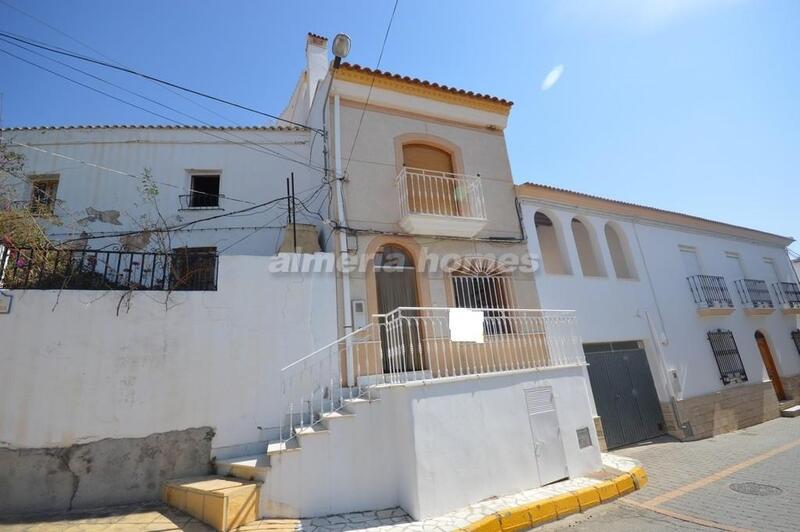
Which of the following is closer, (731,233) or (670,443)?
(670,443)

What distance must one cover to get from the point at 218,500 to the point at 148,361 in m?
2.44

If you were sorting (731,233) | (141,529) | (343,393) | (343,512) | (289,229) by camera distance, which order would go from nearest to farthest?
(141,529)
(343,512)
(343,393)
(289,229)
(731,233)

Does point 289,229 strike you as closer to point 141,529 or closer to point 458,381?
point 458,381

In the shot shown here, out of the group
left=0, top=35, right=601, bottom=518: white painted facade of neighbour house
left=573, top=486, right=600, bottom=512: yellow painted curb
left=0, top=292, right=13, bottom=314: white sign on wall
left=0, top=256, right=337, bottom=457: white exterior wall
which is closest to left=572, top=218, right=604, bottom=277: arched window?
left=0, top=35, right=601, bottom=518: white painted facade of neighbour house

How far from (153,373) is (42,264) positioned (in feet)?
7.93

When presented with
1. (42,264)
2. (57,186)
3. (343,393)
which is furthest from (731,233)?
(57,186)

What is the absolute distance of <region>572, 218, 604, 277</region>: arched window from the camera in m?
10.1

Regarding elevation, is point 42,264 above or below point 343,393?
above

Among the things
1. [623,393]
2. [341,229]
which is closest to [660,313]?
[623,393]

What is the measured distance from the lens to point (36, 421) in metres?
4.87

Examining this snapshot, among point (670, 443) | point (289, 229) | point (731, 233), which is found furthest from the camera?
point (731, 233)

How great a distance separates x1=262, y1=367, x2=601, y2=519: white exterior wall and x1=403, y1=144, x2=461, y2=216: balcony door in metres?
4.00

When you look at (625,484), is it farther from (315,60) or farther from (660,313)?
(315,60)

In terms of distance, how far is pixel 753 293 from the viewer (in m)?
12.8
